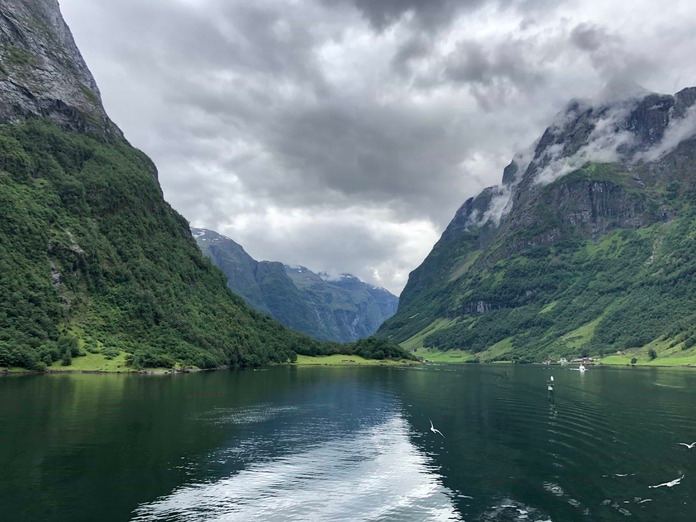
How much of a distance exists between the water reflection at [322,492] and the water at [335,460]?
20 centimetres

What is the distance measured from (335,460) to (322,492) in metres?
13.7

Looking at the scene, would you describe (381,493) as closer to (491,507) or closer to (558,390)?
(491,507)

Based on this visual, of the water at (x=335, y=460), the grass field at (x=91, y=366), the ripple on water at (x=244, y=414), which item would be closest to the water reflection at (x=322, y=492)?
the water at (x=335, y=460)

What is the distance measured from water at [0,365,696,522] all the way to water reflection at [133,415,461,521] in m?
0.20

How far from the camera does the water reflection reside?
44.1 metres

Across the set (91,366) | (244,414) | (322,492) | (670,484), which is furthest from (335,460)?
(91,366)

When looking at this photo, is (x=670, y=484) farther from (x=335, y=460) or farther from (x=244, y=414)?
(x=244, y=414)

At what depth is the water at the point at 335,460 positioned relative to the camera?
44938 millimetres

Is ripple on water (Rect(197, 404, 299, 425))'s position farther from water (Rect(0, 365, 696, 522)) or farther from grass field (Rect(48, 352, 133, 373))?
grass field (Rect(48, 352, 133, 373))

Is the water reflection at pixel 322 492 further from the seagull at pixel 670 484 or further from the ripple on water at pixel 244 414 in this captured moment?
the ripple on water at pixel 244 414

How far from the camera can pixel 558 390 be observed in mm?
152625

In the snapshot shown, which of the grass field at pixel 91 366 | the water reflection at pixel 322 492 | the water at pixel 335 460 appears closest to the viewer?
the water reflection at pixel 322 492

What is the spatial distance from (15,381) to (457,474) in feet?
437

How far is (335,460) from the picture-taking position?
212ft
